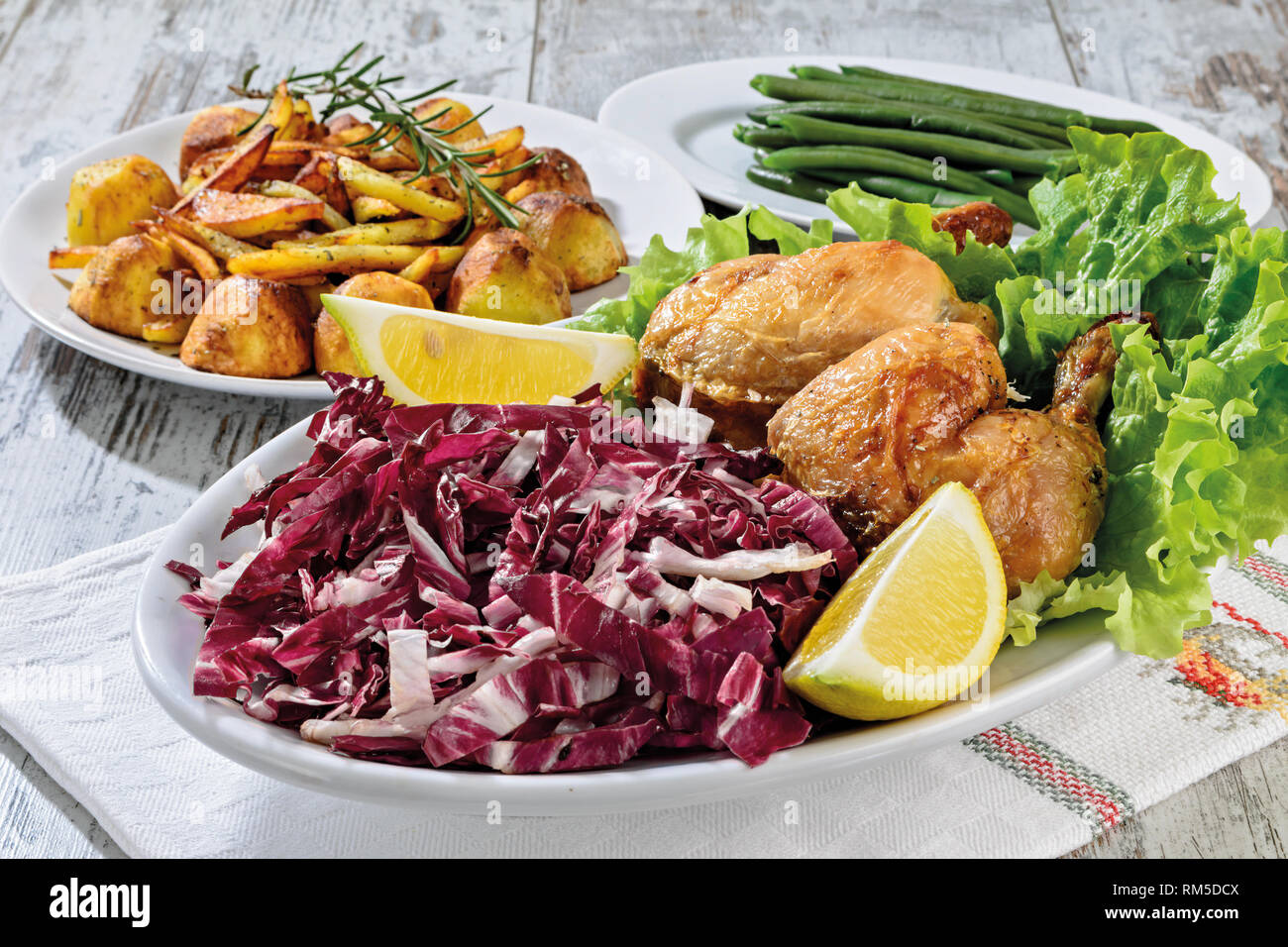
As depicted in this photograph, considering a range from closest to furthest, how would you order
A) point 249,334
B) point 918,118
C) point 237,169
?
point 249,334 → point 237,169 → point 918,118

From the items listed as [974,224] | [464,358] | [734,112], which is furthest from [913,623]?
[734,112]

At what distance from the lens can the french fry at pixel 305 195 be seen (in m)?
3.93

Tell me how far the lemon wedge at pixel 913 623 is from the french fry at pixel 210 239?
2.38 meters

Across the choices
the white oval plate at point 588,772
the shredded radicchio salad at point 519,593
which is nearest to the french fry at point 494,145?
the shredded radicchio salad at point 519,593

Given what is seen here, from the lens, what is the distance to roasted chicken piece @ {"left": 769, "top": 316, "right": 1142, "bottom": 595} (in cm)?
233

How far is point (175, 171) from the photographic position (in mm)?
4672

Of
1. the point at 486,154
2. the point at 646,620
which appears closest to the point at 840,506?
the point at 646,620

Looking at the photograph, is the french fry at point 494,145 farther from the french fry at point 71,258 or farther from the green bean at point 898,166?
the french fry at point 71,258

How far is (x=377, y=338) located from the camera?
9.66 feet

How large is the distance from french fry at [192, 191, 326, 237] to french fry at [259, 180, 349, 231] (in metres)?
0.06

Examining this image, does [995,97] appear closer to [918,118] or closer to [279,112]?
[918,118]

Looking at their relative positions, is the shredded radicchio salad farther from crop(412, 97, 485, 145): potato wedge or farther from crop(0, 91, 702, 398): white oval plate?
crop(412, 97, 485, 145): potato wedge

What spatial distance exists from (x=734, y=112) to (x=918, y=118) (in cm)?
92

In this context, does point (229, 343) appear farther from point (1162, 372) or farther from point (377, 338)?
point (1162, 372)
